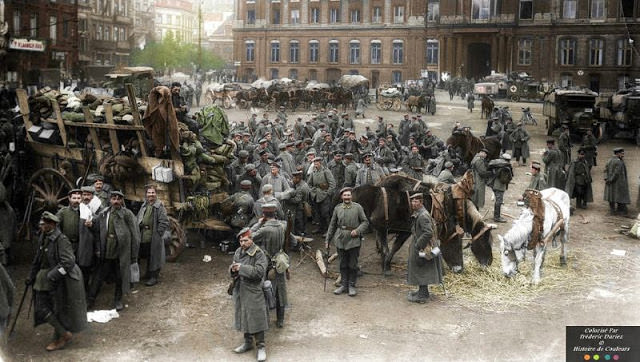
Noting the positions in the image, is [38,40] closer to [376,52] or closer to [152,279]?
[152,279]

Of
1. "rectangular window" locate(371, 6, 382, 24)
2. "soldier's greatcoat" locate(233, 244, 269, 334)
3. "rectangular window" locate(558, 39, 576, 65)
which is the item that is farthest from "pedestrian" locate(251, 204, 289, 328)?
"rectangular window" locate(371, 6, 382, 24)

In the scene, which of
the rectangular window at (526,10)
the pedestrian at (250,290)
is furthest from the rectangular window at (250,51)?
the pedestrian at (250,290)

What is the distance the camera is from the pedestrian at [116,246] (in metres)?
8.37

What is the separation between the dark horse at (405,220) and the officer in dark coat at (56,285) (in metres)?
4.97

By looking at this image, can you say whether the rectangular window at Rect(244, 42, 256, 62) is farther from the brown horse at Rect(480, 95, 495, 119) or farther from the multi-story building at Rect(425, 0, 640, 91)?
the brown horse at Rect(480, 95, 495, 119)

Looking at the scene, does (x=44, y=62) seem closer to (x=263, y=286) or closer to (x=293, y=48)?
(x=263, y=286)

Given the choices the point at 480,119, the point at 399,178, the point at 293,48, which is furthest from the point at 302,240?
the point at 293,48

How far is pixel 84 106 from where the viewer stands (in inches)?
414

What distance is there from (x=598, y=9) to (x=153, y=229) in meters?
13.5

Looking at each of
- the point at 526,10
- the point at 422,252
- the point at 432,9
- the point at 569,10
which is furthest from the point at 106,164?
the point at 432,9

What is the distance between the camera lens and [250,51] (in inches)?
2108

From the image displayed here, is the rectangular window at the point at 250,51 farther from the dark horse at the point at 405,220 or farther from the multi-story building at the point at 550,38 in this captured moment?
the dark horse at the point at 405,220

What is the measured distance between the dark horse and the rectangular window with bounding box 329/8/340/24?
41935 mm

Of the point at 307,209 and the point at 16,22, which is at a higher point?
the point at 16,22
